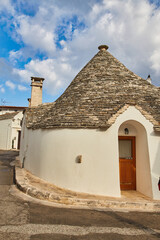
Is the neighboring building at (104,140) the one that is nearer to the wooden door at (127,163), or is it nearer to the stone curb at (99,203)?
the wooden door at (127,163)

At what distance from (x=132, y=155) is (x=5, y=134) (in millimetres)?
23729

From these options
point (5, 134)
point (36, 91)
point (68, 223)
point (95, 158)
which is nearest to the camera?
point (68, 223)

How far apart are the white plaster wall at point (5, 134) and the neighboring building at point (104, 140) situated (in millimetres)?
19197

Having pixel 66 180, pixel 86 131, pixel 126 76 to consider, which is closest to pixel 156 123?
pixel 86 131

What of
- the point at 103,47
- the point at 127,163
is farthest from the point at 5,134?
the point at 127,163

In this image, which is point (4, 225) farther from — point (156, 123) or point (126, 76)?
point (126, 76)

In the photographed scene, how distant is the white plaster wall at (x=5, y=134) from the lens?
25.2 meters

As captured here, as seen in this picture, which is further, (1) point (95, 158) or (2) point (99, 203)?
(1) point (95, 158)

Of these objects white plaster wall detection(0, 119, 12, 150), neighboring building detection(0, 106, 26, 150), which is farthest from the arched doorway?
white plaster wall detection(0, 119, 12, 150)

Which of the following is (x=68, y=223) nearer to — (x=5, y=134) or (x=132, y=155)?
(x=132, y=155)

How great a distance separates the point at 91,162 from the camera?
19.4ft

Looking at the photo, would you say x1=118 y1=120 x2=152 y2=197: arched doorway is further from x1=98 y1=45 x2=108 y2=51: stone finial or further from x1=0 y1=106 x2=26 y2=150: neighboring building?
x1=0 y1=106 x2=26 y2=150: neighboring building

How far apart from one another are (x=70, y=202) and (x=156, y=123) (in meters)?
4.20

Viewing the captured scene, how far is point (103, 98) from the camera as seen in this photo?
718 cm
